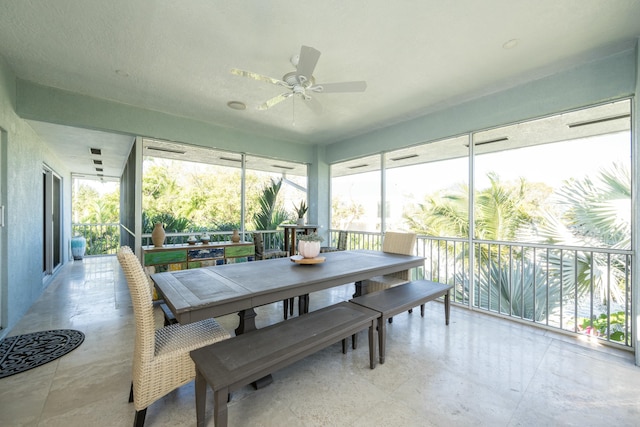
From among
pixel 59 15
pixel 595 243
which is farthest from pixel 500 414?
pixel 59 15

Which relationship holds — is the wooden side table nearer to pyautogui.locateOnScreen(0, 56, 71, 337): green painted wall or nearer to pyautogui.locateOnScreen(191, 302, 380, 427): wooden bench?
pyautogui.locateOnScreen(191, 302, 380, 427): wooden bench

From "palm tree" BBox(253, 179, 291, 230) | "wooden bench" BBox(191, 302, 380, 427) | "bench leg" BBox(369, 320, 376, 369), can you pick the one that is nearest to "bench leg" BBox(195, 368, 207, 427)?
"wooden bench" BBox(191, 302, 380, 427)

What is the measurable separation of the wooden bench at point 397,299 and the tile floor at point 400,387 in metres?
0.30

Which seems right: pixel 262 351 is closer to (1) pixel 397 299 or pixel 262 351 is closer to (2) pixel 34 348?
(1) pixel 397 299

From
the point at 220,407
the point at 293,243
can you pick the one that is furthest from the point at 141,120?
the point at 220,407

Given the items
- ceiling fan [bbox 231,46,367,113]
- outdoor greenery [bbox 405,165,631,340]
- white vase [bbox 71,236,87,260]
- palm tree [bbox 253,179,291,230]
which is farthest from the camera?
white vase [bbox 71,236,87,260]

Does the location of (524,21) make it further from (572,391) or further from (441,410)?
(441,410)

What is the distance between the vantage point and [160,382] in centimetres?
151

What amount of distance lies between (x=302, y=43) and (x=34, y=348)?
3702 millimetres

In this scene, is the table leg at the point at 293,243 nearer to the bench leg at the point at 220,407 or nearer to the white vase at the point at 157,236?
the white vase at the point at 157,236

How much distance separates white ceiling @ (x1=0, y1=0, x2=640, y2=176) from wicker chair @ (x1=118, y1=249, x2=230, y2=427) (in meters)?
1.90

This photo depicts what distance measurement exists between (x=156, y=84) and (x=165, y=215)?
2.06 metres

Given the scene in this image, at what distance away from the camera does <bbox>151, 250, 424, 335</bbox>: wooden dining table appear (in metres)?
1.59

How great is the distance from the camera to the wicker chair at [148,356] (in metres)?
1.47
